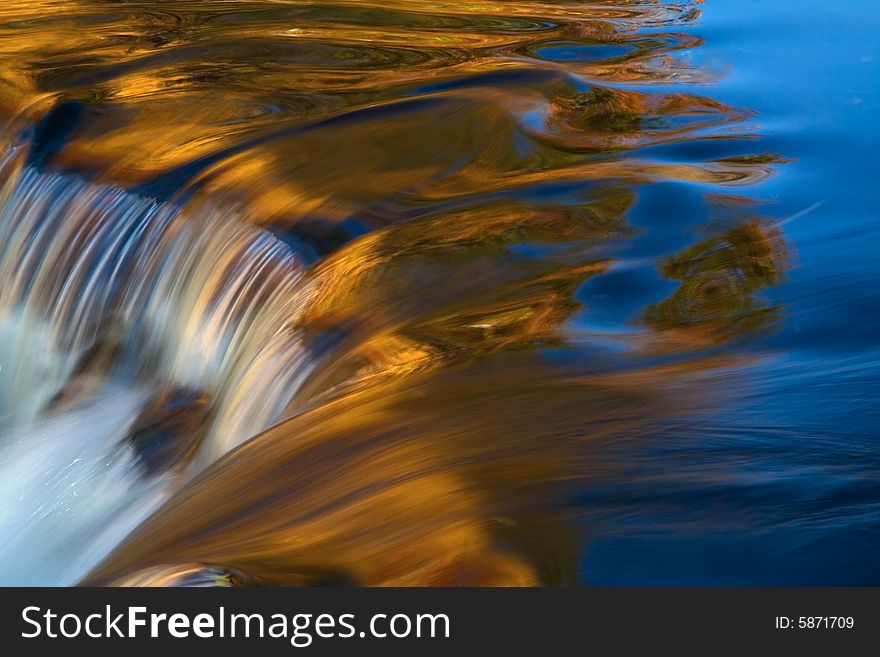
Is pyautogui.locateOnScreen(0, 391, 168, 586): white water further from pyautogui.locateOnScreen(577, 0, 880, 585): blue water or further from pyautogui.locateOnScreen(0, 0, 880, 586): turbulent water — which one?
pyautogui.locateOnScreen(577, 0, 880, 585): blue water

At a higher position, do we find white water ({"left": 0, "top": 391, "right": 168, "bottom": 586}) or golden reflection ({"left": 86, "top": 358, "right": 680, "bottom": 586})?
white water ({"left": 0, "top": 391, "right": 168, "bottom": 586})

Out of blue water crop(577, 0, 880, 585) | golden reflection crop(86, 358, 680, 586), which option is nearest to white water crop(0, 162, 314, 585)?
golden reflection crop(86, 358, 680, 586)

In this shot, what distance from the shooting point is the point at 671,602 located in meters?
2.00

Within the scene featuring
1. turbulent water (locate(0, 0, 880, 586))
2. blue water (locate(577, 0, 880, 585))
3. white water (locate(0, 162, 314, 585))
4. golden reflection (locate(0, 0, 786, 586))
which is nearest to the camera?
blue water (locate(577, 0, 880, 585))

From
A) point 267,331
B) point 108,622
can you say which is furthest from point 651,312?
point 108,622

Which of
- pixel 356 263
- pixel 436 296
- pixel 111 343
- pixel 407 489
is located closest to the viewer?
pixel 407 489

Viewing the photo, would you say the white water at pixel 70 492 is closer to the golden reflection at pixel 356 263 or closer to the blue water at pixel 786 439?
the golden reflection at pixel 356 263

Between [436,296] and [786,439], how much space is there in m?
1.24

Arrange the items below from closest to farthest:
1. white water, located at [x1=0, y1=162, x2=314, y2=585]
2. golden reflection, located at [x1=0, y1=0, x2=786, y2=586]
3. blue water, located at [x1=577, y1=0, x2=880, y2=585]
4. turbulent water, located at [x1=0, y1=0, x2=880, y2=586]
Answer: blue water, located at [x1=577, y1=0, x2=880, y2=585]
turbulent water, located at [x1=0, y1=0, x2=880, y2=586]
golden reflection, located at [x1=0, y1=0, x2=786, y2=586]
white water, located at [x1=0, y1=162, x2=314, y2=585]

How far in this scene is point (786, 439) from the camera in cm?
258

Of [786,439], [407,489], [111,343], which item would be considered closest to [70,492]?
[111,343]

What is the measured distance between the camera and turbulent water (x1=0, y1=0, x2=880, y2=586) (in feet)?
7.90

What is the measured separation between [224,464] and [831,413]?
1346mm

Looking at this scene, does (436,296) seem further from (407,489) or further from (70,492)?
(70,492)
